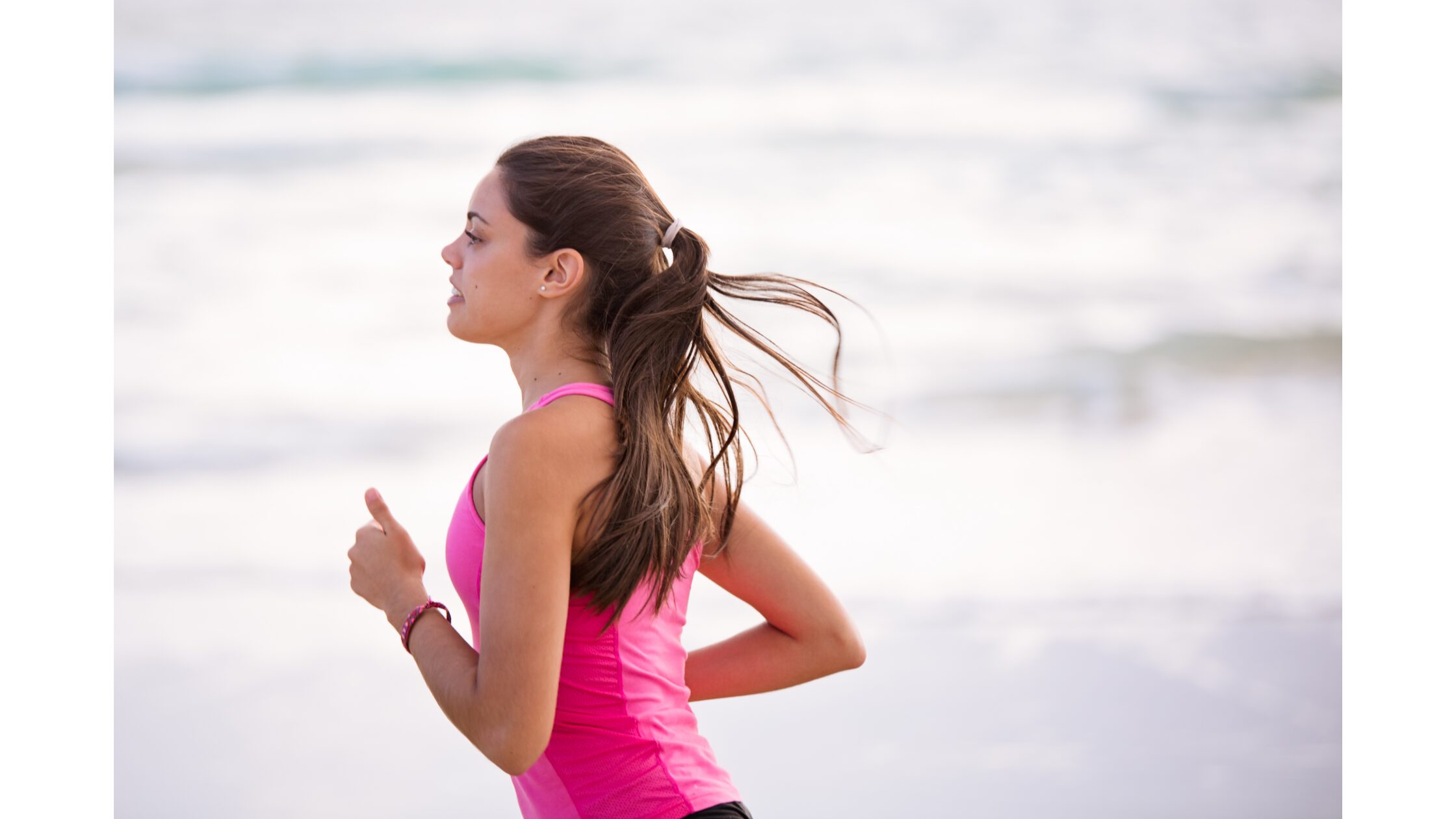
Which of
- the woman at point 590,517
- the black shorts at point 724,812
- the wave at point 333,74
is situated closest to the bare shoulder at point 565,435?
the woman at point 590,517

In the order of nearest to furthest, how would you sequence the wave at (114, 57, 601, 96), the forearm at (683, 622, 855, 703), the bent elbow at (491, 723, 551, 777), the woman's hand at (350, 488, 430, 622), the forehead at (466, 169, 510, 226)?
the bent elbow at (491, 723, 551, 777)
the woman's hand at (350, 488, 430, 622)
the forehead at (466, 169, 510, 226)
the forearm at (683, 622, 855, 703)
the wave at (114, 57, 601, 96)

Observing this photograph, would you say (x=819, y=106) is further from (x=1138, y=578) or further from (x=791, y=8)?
(x=1138, y=578)

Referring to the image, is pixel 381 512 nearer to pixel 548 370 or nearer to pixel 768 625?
pixel 548 370

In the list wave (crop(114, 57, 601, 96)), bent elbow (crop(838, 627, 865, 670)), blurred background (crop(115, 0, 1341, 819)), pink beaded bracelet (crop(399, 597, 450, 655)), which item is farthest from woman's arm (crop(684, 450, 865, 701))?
wave (crop(114, 57, 601, 96))

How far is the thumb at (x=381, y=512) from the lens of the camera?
1.14m

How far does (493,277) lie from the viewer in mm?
1198

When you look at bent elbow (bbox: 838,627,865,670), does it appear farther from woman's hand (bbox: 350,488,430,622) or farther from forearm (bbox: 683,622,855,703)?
woman's hand (bbox: 350,488,430,622)

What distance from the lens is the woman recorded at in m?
1.01

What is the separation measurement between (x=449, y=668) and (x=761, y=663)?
A: 1.40 feet

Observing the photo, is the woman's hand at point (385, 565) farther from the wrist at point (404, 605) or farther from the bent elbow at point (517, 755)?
the bent elbow at point (517, 755)

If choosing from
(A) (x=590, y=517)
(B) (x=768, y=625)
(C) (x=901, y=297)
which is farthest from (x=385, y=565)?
(C) (x=901, y=297)

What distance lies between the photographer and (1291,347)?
133 inches
